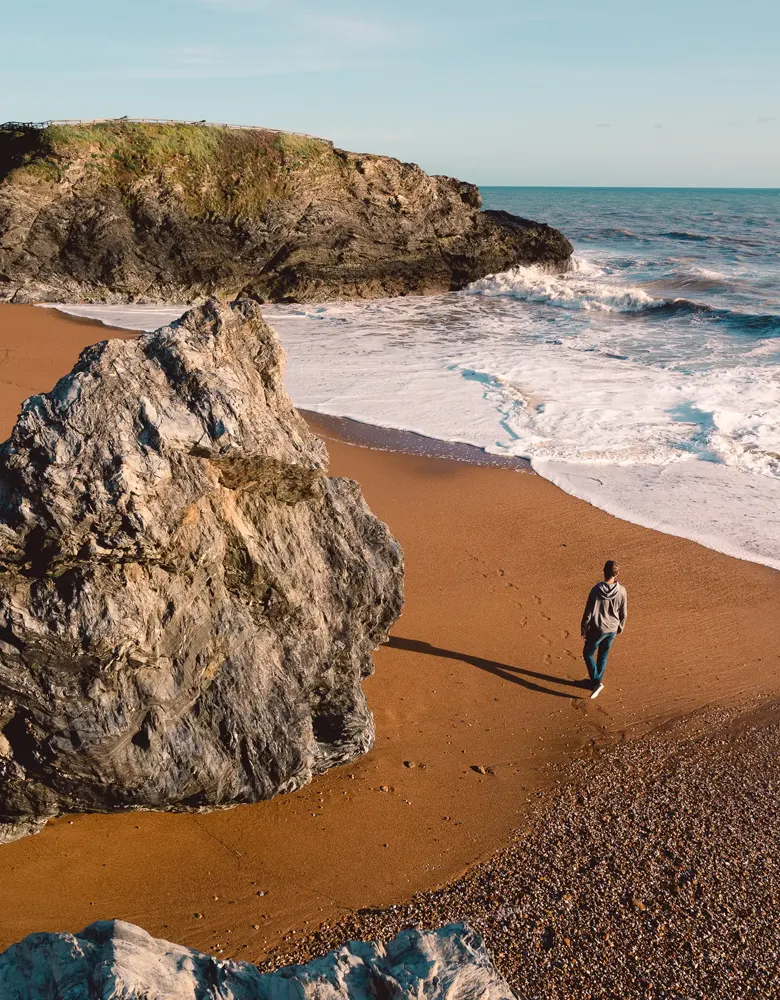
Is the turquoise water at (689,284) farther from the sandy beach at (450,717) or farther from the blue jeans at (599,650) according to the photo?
the blue jeans at (599,650)

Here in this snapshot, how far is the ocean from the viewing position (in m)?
12.1

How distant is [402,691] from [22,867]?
3.23 metres

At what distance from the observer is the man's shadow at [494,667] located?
24.5 ft

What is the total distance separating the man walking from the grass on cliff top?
24.4 metres

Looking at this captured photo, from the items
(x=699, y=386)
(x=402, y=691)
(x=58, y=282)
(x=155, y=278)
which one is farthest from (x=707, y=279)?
(x=402, y=691)

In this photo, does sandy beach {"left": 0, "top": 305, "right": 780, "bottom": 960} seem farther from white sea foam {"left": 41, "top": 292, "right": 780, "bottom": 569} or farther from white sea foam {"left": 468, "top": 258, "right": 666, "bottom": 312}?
white sea foam {"left": 468, "top": 258, "right": 666, "bottom": 312}

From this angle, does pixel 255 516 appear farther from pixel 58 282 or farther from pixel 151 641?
pixel 58 282

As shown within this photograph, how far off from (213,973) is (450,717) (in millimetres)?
4235

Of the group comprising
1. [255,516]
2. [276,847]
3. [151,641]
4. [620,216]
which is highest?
[620,216]

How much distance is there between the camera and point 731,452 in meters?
13.4

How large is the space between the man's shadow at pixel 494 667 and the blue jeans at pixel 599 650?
0.42 ft

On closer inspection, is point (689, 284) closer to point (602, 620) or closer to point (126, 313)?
point (126, 313)

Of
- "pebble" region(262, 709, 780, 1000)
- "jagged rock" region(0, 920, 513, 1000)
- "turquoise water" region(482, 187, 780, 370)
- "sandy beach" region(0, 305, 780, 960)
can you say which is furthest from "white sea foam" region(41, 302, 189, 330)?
"jagged rock" region(0, 920, 513, 1000)

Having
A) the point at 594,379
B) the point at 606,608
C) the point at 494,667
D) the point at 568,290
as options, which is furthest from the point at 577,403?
the point at 568,290
